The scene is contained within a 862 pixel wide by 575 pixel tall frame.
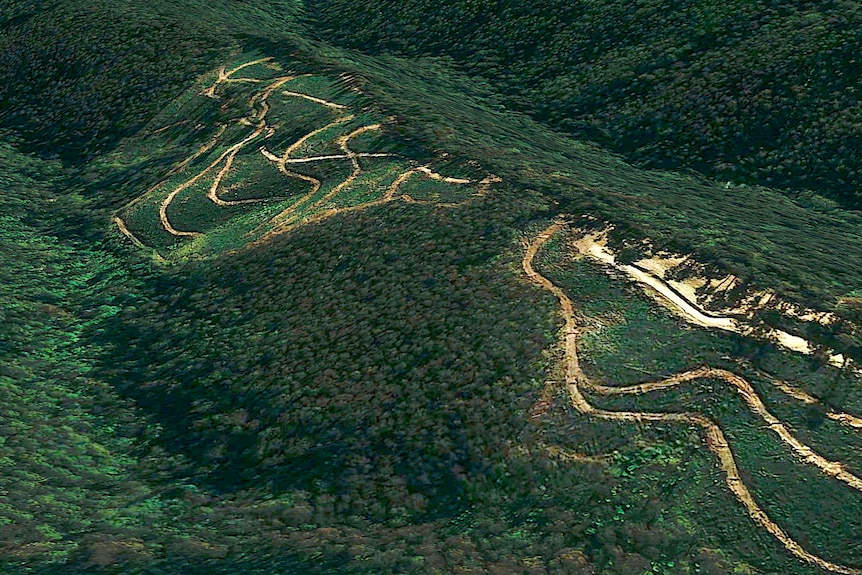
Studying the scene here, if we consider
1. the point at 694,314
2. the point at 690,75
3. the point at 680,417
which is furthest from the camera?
the point at 690,75

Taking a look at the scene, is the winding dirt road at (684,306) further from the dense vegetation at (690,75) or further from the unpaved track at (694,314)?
the dense vegetation at (690,75)

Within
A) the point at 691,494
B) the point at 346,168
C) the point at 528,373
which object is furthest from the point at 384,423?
the point at 346,168

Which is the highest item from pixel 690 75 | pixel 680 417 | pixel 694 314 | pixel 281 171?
pixel 690 75

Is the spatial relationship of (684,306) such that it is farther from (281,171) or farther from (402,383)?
(281,171)

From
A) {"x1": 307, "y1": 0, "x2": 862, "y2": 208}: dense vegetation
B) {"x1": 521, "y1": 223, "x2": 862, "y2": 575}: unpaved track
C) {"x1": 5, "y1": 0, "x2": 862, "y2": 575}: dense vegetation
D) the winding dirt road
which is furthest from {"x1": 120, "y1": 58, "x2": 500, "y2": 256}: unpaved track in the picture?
{"x1": 307, "y1": 0, "x2": 862, "y2": 208}: dense vegetation

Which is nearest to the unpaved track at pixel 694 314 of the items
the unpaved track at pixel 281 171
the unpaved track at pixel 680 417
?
the unpaved track at pixel 680 417

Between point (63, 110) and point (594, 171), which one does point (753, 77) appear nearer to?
point (594, 171)

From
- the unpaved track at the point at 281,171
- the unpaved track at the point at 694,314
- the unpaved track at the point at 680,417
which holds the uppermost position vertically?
the unpaved track at the point at 281,171

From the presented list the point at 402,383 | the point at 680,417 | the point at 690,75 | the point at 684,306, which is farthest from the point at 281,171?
the point at 680,417
